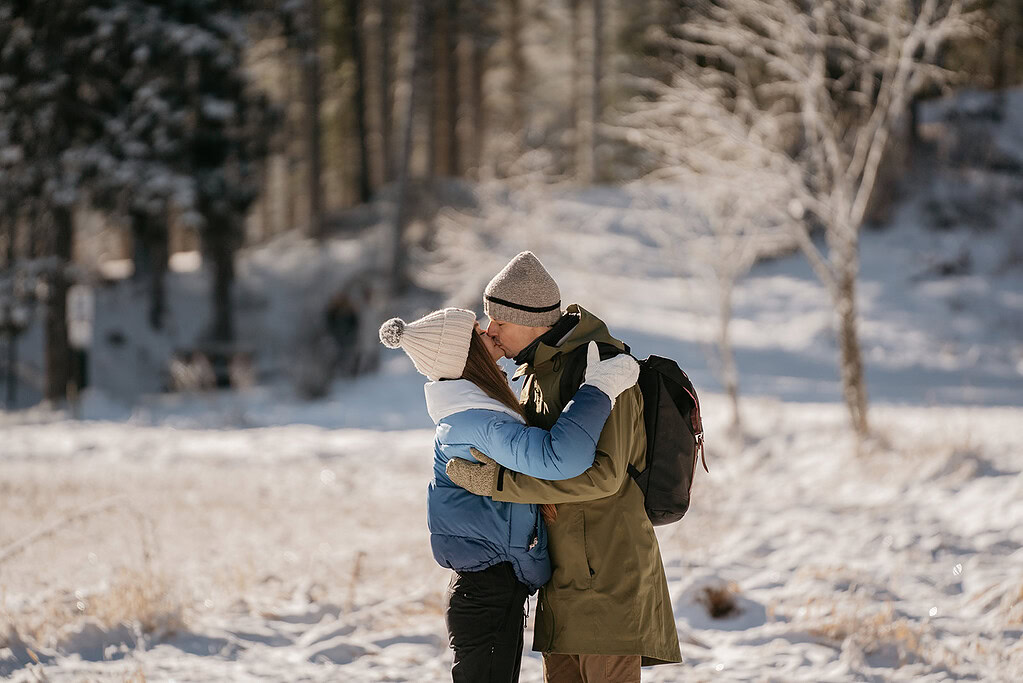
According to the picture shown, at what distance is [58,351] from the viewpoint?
1591cm

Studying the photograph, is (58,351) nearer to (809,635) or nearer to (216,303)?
(216,303)

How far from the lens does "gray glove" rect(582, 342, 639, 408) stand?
8.41 feet

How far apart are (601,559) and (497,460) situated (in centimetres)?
48

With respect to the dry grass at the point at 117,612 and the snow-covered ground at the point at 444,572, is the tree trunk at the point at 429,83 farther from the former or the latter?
the dry grass at the point at 117,612

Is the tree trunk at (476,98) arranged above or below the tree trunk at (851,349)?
above

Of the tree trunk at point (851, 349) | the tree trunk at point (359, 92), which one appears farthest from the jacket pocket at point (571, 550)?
the tree trunk at point (359, 92)

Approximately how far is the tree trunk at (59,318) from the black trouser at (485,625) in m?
14.4

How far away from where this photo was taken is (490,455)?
8.48ft

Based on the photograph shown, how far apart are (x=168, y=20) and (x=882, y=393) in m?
Result: 13.6

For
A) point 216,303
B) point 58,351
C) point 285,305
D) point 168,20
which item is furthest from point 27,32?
point 285,305

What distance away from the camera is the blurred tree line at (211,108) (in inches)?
570

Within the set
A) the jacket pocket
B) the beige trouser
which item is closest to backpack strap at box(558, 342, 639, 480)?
the jacket pocket

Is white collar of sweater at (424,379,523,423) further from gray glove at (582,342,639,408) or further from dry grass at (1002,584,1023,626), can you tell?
dry grass at (1002,584,1023,626)

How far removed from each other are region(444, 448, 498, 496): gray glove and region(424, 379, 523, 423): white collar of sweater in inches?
5.3
